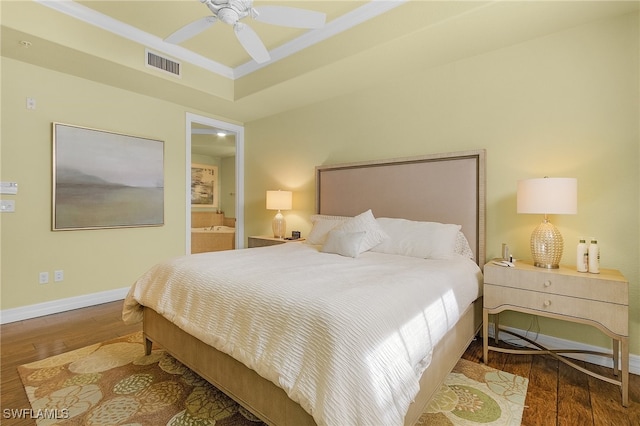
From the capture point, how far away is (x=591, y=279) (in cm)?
176

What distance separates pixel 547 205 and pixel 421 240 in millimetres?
883

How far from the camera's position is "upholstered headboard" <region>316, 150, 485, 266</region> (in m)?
2.61

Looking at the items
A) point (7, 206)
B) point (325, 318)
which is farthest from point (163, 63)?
point (325, 318)

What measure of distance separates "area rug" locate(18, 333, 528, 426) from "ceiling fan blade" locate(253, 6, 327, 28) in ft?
7.91

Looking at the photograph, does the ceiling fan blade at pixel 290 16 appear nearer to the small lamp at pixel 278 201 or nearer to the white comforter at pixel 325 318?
the white comforter at pixel 325 318

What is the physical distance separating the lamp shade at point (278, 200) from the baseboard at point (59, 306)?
206 centimetres

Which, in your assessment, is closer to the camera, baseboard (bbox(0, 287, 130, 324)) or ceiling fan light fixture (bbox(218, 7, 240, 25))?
ceiling fan light fixture (bbox(218, 7, 240, 25))

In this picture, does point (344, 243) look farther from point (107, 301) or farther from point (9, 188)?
point (9, 188)

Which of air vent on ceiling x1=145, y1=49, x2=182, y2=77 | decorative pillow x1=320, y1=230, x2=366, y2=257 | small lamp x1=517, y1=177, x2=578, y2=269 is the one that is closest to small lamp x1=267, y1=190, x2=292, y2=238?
decorative pillow x1=320, y1=230, x2=366, y2=257

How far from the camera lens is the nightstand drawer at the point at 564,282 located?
1701 millimetres

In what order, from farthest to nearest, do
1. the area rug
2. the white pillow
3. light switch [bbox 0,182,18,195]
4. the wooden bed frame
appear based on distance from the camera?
light switch [bbox 0,182,18,195] → the white pillow → the area rug → the wooden bed frame

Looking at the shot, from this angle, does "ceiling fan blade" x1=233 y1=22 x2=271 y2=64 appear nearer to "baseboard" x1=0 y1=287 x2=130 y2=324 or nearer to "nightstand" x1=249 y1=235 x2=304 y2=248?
"nightstand" x1=249 y1=235 x2=304 y2=248

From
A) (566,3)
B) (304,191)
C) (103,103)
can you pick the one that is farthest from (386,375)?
(103,103)

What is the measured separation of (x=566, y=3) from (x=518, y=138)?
36.6 inches
